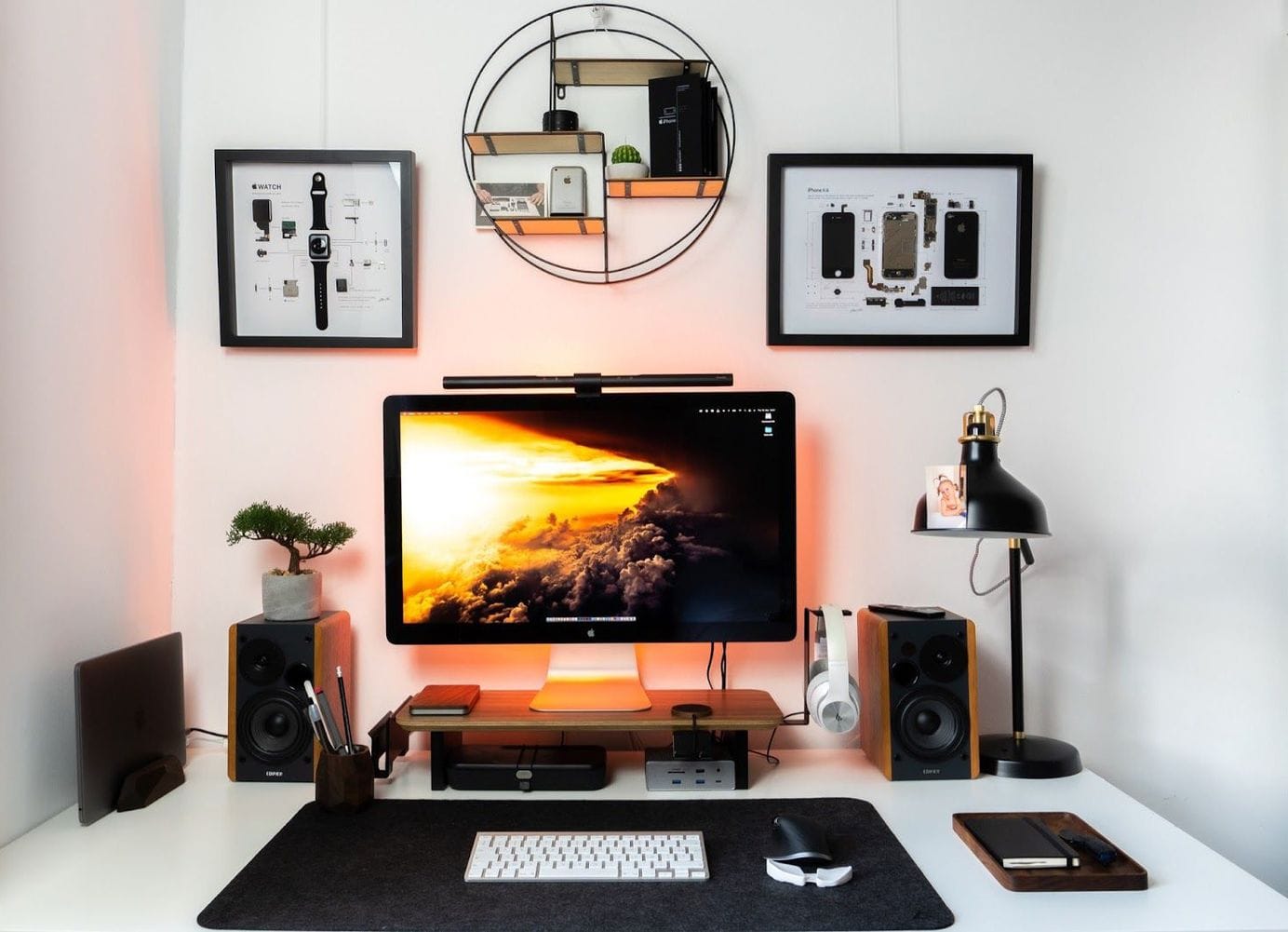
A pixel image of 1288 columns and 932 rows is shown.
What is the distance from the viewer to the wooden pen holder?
1.32 metres

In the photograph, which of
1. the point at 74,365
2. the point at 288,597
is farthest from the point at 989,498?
the point at 74,365

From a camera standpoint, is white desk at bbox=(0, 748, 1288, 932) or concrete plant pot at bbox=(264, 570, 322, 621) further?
concrete plant pot at bbox=(264, 570, 322, 621)

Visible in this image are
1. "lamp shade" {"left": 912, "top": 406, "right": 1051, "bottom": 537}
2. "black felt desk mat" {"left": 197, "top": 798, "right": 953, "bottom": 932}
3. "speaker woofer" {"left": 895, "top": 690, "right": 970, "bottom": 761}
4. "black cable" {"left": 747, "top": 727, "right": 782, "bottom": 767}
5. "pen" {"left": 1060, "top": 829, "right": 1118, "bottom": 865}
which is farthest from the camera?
"black cable" {"left": 747, "top": 727, "right": 782, "bottom": 767}

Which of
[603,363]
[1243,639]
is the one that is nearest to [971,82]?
[603,363]

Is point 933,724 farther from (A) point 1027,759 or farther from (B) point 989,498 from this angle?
(B) point 989,498

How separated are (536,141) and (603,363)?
44cm

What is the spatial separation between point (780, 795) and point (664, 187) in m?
1.11

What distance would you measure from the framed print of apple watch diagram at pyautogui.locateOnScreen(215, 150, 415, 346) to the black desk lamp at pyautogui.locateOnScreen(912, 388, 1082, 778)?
3.42ft

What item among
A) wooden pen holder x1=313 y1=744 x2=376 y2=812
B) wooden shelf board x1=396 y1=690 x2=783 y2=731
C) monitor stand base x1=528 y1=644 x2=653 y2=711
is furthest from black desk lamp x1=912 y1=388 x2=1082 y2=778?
wooden pen holder x1=313 y1=744 x2=376 y2=812

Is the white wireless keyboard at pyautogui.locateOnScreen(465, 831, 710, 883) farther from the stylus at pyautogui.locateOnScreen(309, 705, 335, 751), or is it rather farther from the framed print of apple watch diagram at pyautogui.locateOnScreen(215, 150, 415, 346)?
the framed print of apple watch diagram at pyautogui.locateOnScreen(215, 150, 415, 346)

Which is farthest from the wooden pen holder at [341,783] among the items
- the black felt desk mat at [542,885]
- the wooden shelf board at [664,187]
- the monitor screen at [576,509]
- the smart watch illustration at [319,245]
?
the wooden shelf board at [664,187]

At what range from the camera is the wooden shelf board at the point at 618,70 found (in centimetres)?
166

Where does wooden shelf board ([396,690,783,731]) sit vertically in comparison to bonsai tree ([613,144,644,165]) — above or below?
below

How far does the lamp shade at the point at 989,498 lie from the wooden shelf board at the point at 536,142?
2.83 ft
